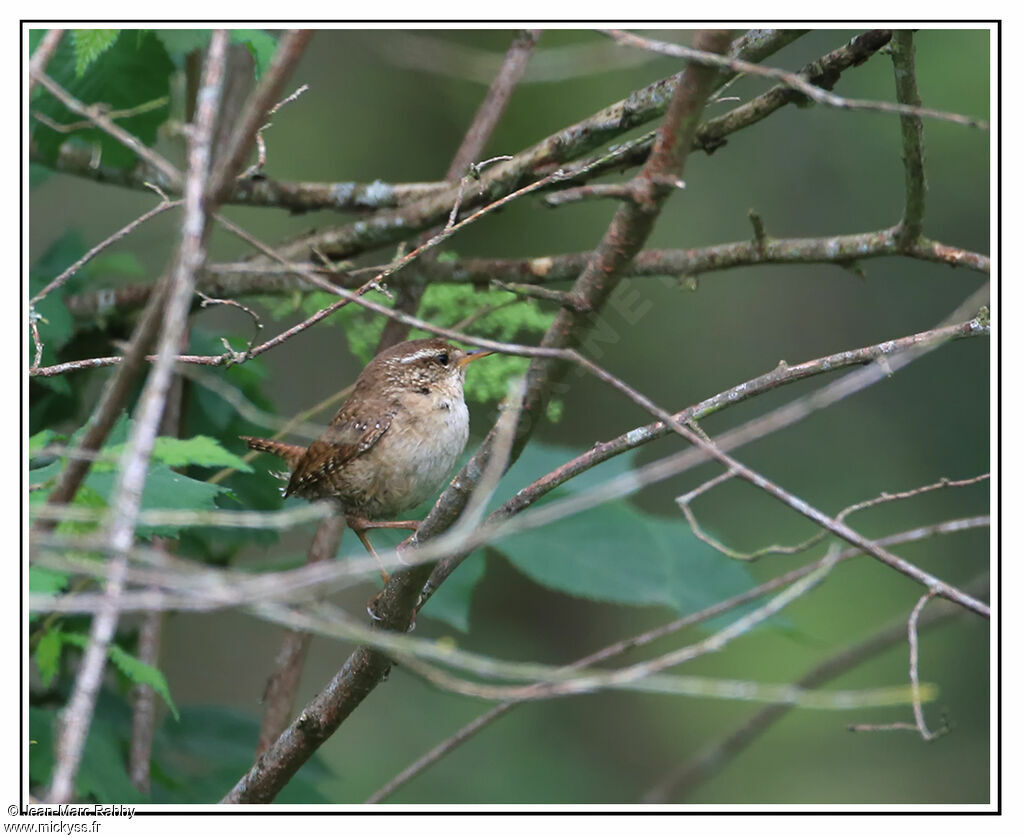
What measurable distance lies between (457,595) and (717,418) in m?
5.09

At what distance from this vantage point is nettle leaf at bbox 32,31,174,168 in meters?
3.19

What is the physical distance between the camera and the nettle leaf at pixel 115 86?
3.19 m

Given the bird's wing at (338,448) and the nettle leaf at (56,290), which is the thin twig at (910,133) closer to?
the bird's wing at (338,448)

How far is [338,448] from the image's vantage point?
3371 millimetres

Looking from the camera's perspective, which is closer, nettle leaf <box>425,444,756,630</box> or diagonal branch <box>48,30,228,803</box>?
diagonal branch <box>48,30,228,803</box>

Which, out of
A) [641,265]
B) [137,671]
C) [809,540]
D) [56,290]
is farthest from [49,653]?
[641,265]

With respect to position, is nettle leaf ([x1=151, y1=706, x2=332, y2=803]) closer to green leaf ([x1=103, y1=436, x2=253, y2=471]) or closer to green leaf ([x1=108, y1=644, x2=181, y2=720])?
green leaf ([x1=108, y1=644, x2=181, y2=720])

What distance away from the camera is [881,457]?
7973 millimetres

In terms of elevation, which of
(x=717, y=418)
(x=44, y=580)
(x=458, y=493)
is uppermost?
(x=717, y=418)

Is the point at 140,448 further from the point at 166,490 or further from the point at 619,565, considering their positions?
the point at 619,565

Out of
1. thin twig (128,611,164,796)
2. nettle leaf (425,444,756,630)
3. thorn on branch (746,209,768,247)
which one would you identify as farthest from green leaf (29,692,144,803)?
thorn on branch (746,209,768,247)

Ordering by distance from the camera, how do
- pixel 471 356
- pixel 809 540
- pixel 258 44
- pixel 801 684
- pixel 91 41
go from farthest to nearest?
pixel 801 684
pixel 471 356
pixel 91 41
pixel 258 44
pixel 809 540

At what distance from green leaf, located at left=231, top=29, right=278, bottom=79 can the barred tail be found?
1246mm

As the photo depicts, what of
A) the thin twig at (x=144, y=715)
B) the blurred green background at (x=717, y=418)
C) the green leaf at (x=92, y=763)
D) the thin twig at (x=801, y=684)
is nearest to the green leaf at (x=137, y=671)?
the green leaf at (x=92, y=763)
